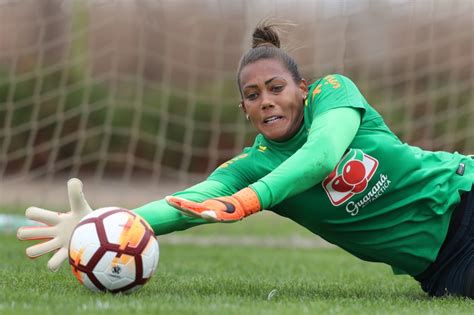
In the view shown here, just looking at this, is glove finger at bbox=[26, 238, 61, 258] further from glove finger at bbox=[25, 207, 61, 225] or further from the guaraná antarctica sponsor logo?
the guaraná antarctica sponsor logo

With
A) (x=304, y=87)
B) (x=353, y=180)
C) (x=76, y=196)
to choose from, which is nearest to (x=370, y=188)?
(x=353, y=180)

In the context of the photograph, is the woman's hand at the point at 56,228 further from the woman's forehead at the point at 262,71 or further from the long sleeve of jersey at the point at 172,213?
the woman's forehead at the point at 262,71

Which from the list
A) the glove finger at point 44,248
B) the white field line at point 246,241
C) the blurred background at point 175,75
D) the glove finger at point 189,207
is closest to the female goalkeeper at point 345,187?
the glove finger at point 44,248

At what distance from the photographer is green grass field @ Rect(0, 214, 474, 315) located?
12.8ft

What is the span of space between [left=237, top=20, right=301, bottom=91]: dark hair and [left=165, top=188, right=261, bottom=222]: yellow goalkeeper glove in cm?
89

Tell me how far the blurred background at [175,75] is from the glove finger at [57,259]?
632cm

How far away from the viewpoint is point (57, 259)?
4.42 meters

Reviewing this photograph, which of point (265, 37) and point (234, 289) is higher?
point (265, 37)

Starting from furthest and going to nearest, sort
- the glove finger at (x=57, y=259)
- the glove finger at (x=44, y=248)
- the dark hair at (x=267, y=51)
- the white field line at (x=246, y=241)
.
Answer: the white field line at (x=246, y=241) → the dark hair at (x=267, y=51) → the glove finger at (x=44, y=248) → the glove finger at (x=57, y=259)

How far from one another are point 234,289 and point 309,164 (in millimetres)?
1003

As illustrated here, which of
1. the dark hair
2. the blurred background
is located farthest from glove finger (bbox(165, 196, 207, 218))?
the blurred background

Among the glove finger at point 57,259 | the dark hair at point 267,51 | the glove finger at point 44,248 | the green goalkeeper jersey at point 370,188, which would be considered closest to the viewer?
the glove finger at point 57,259

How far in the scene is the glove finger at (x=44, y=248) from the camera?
4.50 metres

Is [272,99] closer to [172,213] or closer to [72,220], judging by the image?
[172,213]
